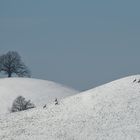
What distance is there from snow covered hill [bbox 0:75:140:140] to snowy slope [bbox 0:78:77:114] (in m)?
34.1

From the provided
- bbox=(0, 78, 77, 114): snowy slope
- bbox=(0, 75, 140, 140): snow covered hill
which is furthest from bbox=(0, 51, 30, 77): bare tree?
bbox=(0, 75, 140, 140): snow covered hill

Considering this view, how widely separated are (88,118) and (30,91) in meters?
44.1

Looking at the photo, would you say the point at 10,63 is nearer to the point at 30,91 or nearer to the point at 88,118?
the point at 30,91

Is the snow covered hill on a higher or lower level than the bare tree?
lower

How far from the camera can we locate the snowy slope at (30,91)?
78250mm

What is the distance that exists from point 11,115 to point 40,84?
44.9 metres

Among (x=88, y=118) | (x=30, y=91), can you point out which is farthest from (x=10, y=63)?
(x=88, y=118)

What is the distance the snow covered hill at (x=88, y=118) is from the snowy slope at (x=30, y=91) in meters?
34.1

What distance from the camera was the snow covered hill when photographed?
119 ft

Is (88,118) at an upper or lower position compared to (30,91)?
lower

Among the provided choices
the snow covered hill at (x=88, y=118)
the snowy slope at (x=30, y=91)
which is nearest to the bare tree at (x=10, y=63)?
the snowy slope at (x=30, y=91)

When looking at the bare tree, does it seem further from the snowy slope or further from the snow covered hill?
the snow covered hill

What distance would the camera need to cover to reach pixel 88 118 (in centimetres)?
3859

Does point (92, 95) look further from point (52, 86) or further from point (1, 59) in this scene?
point (1, 59)
